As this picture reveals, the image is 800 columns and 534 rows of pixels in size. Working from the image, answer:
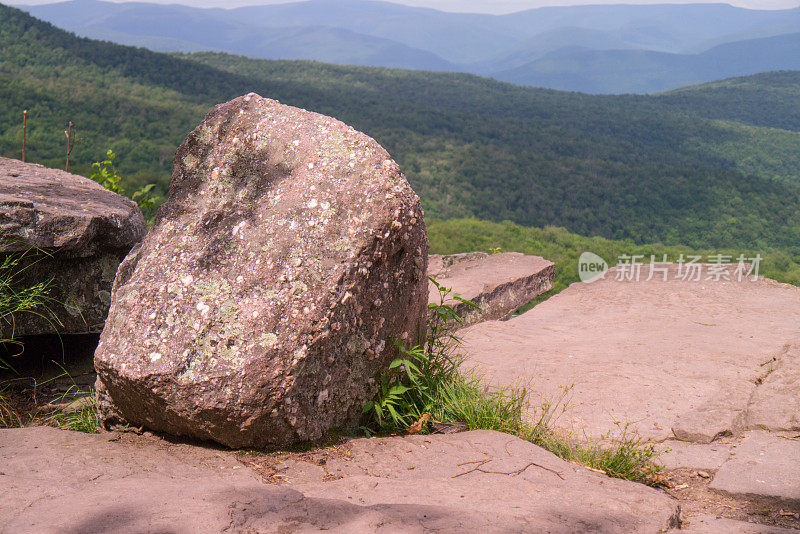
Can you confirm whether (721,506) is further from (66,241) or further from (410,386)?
(66,241)

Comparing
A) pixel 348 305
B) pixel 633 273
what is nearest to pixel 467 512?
pixel 348 305

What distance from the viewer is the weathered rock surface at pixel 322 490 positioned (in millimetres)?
1972

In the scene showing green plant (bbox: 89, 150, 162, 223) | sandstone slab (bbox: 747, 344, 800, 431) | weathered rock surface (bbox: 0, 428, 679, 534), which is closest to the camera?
weathered rock surface (bbox: 0, 428, 679, 534)

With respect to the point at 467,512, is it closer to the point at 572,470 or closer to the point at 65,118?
the point at 572,470

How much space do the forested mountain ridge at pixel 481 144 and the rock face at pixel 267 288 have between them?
936 centimetres

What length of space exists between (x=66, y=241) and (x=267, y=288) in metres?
1.96

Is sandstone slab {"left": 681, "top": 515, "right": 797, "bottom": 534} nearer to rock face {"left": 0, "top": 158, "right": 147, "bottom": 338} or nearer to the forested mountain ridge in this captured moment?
rock face {"left": 0, "top": 158, "right": 147, "bottom": 338}

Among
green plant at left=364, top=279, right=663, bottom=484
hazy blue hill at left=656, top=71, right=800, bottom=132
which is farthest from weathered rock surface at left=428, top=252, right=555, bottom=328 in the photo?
hazy blue hill at left=656, top=71, right=800, bottom=132

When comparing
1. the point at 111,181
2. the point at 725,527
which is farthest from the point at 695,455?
the point at 111,181

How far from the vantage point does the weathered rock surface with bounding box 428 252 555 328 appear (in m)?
7.06

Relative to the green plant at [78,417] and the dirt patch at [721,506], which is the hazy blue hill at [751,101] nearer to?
the dirt patch at [721,506]

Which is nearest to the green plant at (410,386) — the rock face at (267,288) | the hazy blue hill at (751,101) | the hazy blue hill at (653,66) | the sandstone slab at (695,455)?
the rock face at (267,288)

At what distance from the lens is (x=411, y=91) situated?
48.3 metres

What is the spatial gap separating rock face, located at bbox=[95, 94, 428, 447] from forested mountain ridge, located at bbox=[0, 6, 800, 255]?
9360mm
